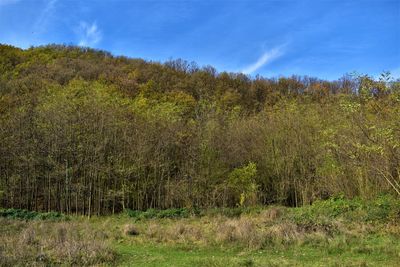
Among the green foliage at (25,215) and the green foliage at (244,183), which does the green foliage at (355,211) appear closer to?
the green foliage at (244,183)

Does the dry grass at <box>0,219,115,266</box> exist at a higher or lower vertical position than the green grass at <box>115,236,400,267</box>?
higher

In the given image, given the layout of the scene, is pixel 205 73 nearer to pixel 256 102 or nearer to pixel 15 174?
pixel 256 102

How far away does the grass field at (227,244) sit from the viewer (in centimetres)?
986

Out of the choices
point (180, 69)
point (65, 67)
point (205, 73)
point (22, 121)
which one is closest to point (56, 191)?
point (22, 121)

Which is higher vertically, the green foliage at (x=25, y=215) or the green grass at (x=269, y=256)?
the green foliage at (x=25, y=215)

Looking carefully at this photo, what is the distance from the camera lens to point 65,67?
4212 cm

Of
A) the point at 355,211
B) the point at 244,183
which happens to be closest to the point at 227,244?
the point at 355,211

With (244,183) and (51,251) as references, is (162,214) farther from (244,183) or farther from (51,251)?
(51,251)

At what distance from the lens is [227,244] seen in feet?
41.0

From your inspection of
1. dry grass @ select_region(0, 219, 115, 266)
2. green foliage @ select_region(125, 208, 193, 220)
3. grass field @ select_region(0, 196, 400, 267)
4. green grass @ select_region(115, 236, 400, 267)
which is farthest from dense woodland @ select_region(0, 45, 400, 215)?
dry grass @ select_region(0, 219, 115, 266)

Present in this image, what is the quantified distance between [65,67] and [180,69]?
1468 centimetres

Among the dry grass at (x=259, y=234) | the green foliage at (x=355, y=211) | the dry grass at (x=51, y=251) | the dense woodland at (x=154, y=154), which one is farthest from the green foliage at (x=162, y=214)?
the dry grass at (x=51, y=251)

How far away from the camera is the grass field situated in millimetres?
9859

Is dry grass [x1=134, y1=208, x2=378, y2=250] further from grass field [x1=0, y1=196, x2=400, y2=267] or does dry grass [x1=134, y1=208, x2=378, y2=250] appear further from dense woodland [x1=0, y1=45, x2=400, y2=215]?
dense woodland [x1=0, y1=45, x2=400, y2=215]
